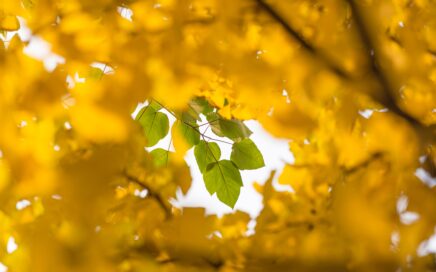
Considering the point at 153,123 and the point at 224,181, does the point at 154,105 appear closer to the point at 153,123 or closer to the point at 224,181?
the point at 153,123

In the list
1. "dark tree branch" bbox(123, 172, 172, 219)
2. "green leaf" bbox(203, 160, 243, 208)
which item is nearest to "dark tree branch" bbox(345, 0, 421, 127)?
"dark tree branch" bbox(123, 172, 172, 219)

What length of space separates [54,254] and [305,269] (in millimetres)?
372

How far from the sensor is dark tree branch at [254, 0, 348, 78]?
750 millimetres

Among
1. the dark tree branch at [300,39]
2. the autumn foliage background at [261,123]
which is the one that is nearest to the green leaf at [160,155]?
the autumn foliage background at [261,123]

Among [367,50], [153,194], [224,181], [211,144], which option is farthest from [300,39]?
[211,144]

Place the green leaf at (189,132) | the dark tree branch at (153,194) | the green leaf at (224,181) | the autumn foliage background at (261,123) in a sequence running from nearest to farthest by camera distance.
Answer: the autumn foliage background at (261,123)
the dark tree branch at (153,194)
the green leaf at (224,181)
the green leaf at (189,132)

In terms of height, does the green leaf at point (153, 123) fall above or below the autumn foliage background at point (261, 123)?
below

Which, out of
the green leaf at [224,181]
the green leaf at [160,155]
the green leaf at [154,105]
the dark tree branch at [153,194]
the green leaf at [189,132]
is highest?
the dark tree branch at [153,194]

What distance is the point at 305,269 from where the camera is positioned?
0.66 meters

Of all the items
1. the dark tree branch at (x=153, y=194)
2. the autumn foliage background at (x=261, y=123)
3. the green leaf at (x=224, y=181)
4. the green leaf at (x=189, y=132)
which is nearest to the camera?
the autumn foliage background at (x=261, y=123)

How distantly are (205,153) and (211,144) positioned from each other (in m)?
0.04

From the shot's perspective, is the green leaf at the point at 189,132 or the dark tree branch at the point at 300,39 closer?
the dark tree branch at the point at 300,39

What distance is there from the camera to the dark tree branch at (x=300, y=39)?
0.75 meters

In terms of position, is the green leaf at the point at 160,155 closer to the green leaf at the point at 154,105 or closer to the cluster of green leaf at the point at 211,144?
the cluster of green leaf at the point at 211,144
